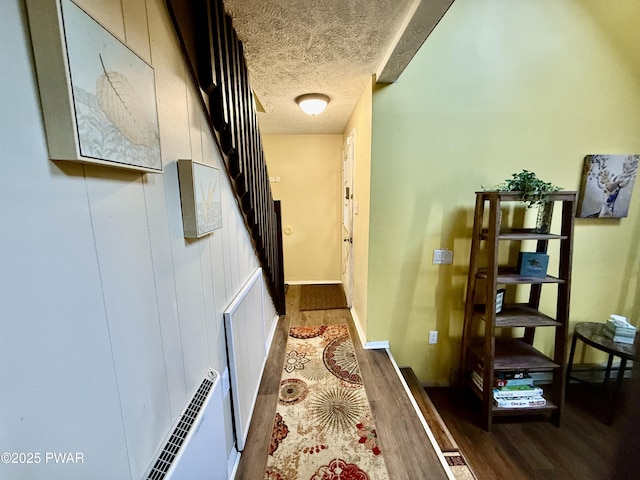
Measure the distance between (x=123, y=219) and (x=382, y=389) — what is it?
191 centimetres

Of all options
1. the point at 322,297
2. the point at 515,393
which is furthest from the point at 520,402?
the point at 322,297

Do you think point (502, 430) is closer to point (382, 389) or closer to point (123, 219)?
point (382, 389)

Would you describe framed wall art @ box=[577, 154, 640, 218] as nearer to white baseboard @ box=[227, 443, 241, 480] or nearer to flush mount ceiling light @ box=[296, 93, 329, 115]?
flush mount ceiling light @ box=[296, 93, 329, 115]

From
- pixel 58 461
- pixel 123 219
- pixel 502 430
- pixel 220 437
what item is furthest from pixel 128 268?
pixel 502 430

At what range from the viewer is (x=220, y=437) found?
1.04 m

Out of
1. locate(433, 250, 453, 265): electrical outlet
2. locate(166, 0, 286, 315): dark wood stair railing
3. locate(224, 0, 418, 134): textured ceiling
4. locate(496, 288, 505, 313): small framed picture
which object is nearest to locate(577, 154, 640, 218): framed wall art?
locate(496, 288, 505, 313): small framed picture

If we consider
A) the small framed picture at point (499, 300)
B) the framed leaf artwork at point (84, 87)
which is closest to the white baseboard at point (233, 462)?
the framed leaf artwork at point (84, 87)

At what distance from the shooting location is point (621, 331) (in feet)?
6.50

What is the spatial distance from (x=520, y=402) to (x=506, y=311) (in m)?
0.68

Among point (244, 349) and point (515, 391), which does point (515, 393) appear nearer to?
point (515, 391)

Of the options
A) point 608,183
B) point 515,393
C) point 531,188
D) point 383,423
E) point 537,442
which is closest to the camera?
point 383,423

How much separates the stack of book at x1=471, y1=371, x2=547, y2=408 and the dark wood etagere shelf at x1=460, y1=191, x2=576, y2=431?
3 cm

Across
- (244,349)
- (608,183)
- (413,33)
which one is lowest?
(244,349)

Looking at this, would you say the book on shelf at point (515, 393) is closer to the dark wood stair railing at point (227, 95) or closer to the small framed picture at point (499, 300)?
the small framed picture at point (499, 300)
